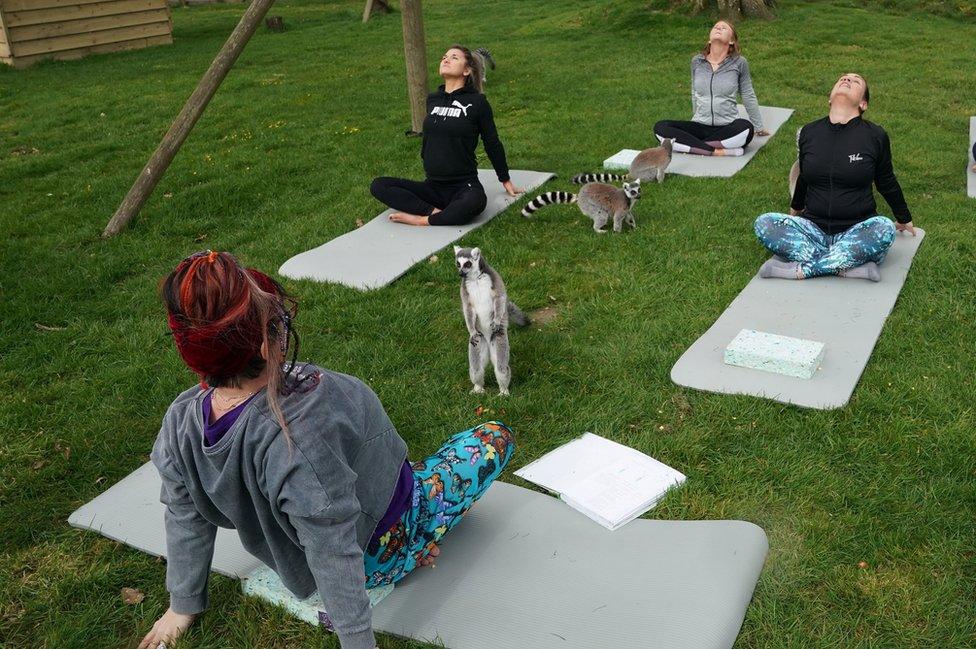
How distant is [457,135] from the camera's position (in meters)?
6.84

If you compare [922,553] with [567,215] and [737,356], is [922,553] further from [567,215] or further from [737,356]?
[567,215]

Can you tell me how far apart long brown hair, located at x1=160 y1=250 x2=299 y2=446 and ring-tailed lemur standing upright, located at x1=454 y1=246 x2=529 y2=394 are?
2.08 meters

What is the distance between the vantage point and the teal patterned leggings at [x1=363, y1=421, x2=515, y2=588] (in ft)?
9.42

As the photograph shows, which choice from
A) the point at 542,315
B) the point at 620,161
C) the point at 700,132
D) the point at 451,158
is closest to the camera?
the point at 542,315

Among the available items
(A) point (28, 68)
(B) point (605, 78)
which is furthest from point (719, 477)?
(A) point (28, 68)

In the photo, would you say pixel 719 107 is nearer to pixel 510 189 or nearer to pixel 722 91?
pixel 722 91

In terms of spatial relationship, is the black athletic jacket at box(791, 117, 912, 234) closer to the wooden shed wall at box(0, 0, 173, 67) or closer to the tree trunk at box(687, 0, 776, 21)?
the tree trunk at box(687, 0, 776, 21)

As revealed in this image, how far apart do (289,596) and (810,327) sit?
346cm

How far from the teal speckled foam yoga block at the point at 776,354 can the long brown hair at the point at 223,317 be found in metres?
3.01

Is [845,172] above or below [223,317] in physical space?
below

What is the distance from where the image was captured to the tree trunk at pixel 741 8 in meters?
15.0

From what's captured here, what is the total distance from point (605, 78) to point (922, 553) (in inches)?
406

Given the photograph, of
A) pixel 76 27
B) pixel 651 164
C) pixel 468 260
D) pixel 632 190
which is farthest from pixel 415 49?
pixel 76 27

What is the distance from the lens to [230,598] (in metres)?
3.10
